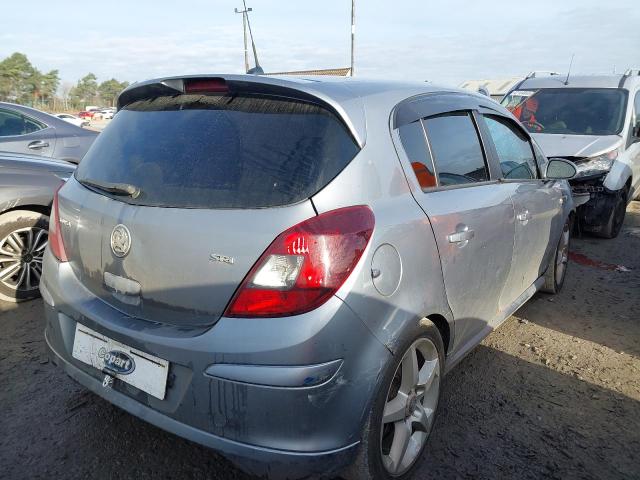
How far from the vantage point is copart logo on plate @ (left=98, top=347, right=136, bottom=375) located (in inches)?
75.0

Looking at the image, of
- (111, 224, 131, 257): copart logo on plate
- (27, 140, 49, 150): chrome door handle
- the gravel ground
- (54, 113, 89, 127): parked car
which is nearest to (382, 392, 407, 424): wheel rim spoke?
the gravel ground

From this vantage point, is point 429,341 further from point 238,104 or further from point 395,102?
point 238,104

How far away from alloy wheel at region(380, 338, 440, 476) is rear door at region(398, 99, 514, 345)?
0.28 meters

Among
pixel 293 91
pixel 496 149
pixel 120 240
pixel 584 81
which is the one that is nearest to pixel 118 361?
pixel 120 240

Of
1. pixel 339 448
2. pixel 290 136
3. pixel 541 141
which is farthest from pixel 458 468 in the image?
pixel 541 141

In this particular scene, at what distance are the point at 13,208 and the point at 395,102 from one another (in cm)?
316

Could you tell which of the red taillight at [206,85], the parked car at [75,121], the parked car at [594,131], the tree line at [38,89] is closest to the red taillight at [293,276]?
the red taillight at [206,85]

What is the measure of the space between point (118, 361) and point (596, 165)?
580cm

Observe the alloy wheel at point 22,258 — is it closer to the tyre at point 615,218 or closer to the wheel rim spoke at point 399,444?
the wheel rim spoke at point 399,444

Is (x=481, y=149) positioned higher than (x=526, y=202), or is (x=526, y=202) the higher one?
(x=481, y=149)

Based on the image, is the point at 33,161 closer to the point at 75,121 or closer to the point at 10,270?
the point at 10,270

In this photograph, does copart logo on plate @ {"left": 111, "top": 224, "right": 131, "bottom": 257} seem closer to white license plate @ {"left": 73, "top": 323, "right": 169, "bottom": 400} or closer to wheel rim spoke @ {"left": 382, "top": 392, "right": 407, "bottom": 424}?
white license plate @ {"left": 73, "top": 323, "right": 169, "bottom": 400}

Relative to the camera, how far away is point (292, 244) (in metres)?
1.70

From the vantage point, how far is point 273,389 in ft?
5.42
